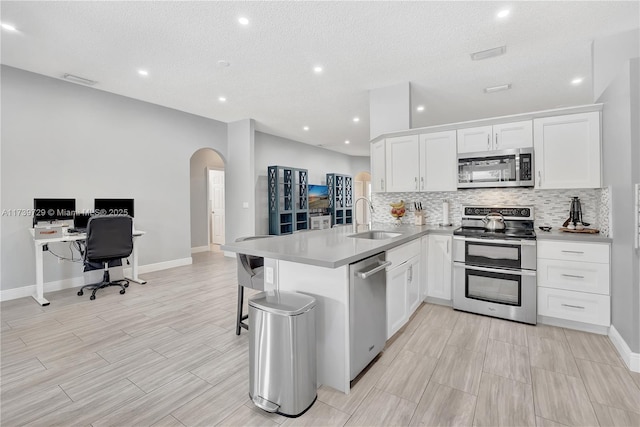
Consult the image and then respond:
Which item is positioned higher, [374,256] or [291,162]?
[291,162]

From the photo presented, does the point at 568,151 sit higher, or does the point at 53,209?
the point at 568,151

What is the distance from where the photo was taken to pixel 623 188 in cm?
229

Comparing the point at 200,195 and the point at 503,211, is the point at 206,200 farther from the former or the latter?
the point at 503,211

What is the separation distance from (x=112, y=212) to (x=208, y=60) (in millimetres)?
2800

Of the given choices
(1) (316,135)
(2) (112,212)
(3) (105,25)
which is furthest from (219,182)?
(3) (105,25)

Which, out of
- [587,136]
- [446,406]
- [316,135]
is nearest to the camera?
[446,406]

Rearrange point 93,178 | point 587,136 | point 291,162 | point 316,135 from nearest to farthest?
1. point 587,136
2. point 93,178
3. point 316,135
4. point 291,162

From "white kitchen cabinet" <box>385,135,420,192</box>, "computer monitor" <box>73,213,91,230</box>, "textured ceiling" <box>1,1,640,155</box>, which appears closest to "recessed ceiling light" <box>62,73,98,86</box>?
"textured ceiling" <box>1,1,640,155</box>

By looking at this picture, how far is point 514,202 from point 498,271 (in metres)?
1.05

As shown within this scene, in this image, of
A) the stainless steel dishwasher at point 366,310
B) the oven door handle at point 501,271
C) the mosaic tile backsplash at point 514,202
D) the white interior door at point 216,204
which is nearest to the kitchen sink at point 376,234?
the stainless steel dishwasher at point 366,310

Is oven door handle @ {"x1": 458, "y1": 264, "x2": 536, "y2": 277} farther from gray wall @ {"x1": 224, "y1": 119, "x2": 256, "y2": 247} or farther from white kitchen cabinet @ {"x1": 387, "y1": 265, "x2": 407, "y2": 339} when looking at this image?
gray wall @ {"x1": 224, "y1": 119, "x2": 256, "y2": 247}

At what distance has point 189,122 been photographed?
5.70 metres

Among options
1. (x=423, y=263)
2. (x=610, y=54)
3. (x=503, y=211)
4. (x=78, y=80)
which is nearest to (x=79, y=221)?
(x=78, y=80)

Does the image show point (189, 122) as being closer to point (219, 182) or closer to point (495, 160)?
point (219, 182)
